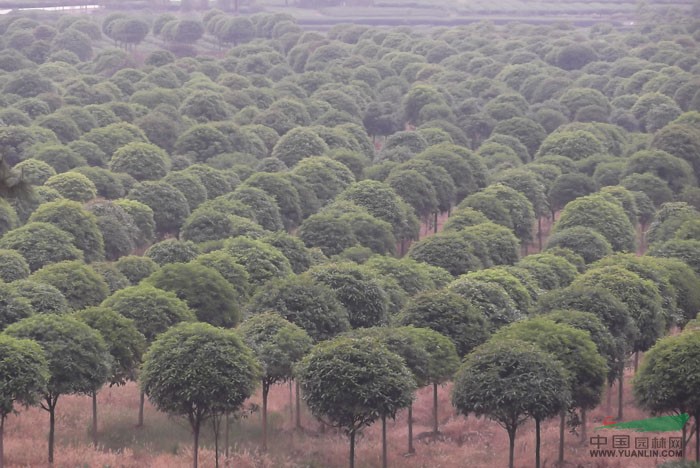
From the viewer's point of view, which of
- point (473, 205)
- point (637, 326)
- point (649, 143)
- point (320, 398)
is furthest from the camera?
point (649, 143)

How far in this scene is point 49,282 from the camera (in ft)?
171

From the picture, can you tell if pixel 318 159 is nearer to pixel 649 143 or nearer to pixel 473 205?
pixel 473 205

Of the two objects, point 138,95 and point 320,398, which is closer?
point 320,398

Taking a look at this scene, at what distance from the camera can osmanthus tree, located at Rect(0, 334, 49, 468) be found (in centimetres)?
3678

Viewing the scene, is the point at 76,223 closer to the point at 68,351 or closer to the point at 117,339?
the point at 117,339

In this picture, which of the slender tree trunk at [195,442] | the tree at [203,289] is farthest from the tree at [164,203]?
the slender tree trunk at [195,442]

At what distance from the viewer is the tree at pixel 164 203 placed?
75500 mm

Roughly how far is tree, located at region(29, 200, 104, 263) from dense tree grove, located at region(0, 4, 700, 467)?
0.14 metres

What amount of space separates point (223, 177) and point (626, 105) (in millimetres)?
64043

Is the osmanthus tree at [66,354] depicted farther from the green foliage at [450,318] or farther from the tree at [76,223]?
the tree at [76,223]

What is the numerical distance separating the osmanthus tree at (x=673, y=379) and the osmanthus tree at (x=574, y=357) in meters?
1.65

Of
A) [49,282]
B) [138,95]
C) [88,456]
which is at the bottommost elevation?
[88,456]

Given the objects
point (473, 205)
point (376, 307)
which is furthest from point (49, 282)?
point (473, 205)

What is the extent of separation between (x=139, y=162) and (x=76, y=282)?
116 ft
